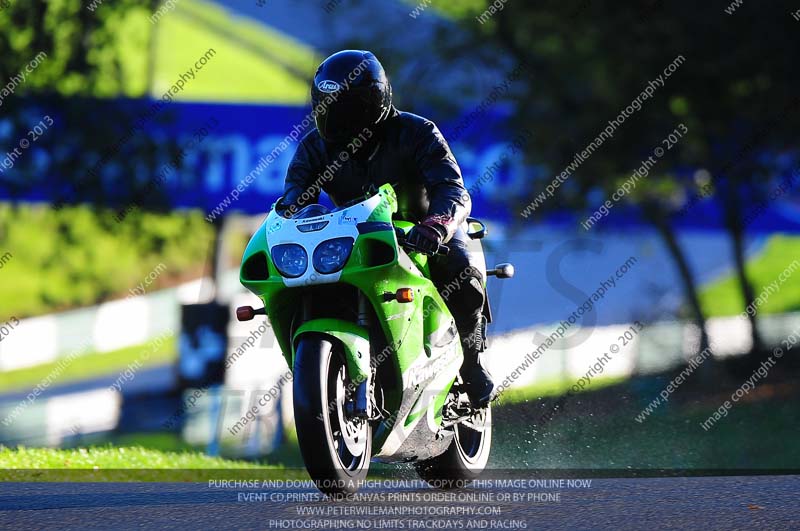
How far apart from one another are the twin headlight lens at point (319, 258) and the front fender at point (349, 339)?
0.80ft

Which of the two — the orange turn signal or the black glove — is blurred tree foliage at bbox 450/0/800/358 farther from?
the orange turn signal

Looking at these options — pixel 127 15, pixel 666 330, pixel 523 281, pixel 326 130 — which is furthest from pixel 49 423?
pixel 326 130

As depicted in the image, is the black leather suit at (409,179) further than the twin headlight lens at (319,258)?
Yes

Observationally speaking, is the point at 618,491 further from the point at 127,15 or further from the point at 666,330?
the point at 127,15

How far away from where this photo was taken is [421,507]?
19.8ft

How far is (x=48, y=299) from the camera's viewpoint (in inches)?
859

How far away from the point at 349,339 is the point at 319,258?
40 cm

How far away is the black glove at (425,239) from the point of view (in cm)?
618

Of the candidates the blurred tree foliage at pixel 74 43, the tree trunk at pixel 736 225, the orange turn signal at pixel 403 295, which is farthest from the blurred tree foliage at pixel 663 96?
the orange turn signal at pixel 403 295

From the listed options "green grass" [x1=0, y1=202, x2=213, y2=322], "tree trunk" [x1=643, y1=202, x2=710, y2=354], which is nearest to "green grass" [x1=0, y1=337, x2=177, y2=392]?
"green grass" [x1=0, y1=202, x2=213, y2=322]

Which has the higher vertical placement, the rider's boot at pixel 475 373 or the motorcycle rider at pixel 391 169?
the motorcycle rider at pixel 391 169

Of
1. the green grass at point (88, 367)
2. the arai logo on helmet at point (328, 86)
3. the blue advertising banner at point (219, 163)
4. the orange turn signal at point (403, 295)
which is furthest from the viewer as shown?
the green grass at point (88, 367)

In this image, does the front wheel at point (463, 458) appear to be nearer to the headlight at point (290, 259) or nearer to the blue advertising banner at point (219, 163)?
the headlight at point (290, 259)

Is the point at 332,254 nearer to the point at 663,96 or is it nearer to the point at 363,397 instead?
the point at 363,397
